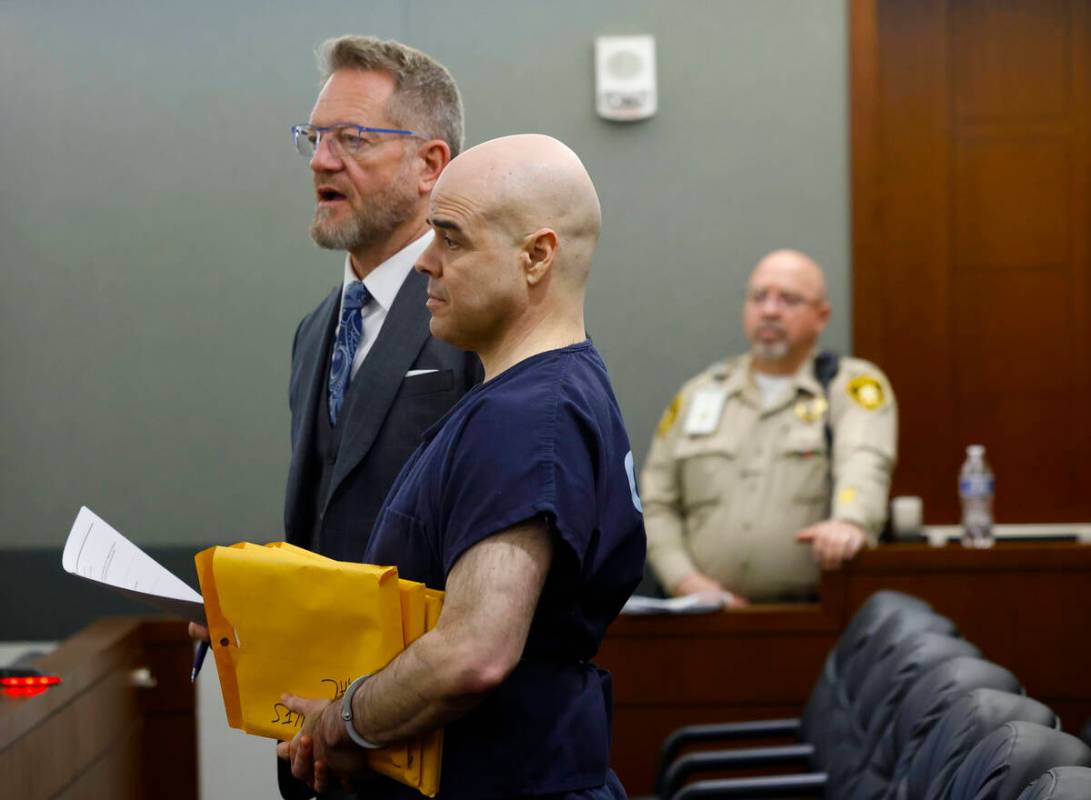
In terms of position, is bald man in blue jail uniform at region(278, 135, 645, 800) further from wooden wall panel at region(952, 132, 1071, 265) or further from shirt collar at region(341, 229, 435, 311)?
wooden wall panel at region(952, 132, 1071, 265)

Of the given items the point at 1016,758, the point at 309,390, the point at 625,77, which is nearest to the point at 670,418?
the point at 625,77

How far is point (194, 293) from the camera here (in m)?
5.04

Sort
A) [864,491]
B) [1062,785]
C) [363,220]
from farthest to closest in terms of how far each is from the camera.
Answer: [864,491], [363,220], [1062,785]

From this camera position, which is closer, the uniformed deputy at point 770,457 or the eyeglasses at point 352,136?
the eyeglasses at point 352,136

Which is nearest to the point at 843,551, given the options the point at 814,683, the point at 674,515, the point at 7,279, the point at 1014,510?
the point at 814,683

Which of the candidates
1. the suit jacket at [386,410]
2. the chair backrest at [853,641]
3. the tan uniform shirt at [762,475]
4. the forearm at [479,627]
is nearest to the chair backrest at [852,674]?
the chair backrest at [853,641]

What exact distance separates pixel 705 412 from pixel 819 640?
2.72 ft

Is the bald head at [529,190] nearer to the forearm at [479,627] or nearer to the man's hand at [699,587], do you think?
the forearm at [479,627]

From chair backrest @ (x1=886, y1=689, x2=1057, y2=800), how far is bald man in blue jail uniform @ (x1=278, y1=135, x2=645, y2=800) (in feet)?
2.05

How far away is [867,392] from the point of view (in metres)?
4.34

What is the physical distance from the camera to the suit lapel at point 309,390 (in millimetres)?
2240

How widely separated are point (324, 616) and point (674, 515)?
2.82m

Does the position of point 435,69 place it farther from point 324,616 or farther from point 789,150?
point 789,150

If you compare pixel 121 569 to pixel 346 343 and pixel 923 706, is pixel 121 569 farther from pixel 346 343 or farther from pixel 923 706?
pixel 923 706
